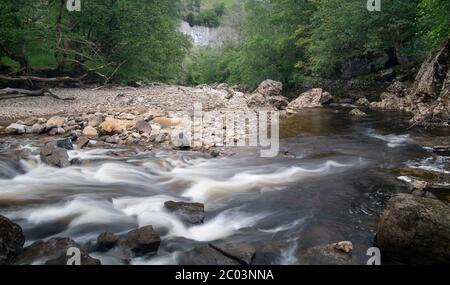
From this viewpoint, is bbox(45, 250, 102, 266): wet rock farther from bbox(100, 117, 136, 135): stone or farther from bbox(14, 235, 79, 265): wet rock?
bbox(100, 117, 136, 135): stone

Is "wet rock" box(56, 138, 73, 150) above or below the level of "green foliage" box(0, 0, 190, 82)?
below

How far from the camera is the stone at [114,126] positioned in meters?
13.2

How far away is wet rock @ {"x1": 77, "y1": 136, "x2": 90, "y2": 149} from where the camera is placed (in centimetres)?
1160

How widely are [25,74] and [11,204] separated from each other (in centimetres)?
1729

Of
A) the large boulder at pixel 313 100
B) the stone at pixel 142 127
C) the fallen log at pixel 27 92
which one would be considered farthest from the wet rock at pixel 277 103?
the fallen log at pixel 27 92

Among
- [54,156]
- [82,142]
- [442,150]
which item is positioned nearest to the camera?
[54,156]

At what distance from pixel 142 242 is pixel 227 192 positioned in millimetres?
3262

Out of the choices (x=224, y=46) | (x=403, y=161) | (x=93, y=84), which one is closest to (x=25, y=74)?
(x=93, y=84)

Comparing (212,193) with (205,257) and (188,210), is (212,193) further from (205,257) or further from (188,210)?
(205,257)

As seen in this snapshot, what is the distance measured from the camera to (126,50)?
27.3m

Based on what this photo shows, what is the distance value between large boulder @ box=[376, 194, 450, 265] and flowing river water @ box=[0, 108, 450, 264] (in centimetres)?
45

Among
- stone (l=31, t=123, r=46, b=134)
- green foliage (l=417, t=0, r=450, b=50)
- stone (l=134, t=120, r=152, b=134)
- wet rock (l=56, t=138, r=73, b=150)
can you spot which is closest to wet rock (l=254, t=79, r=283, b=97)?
green foliage (l=417, t=0, r=450, b=50)

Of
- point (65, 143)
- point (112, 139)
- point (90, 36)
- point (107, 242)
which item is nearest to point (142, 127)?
point (112, 139)

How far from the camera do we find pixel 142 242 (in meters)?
5.57
